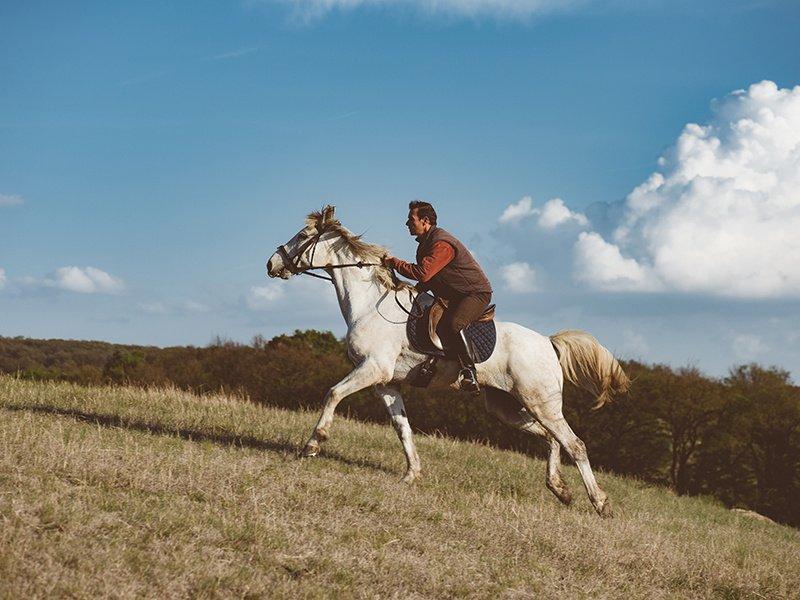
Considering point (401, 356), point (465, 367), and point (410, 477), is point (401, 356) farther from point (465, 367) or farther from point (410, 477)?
point (410, 477)

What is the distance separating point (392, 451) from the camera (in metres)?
13.1

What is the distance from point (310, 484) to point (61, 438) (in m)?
2.68

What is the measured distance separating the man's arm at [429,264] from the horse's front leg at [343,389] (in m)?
1.15

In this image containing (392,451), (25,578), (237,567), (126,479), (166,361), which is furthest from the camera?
(166,361)

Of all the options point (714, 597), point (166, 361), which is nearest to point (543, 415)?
point (714, 597)

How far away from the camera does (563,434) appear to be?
10.0 metres

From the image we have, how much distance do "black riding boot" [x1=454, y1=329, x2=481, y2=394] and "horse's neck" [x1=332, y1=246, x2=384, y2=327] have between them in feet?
3.79

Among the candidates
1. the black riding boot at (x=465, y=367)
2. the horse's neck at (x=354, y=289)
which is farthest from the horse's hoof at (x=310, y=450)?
the black riding boot at (x=465, y=367)

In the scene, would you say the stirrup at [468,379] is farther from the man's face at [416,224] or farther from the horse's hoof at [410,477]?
the man's face at [416,224]

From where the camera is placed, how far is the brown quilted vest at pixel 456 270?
A: 31.6ft

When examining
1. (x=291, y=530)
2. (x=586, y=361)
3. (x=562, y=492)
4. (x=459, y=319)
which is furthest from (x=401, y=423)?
(x=291, y=530)

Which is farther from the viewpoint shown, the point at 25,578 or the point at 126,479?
the point at 126,479

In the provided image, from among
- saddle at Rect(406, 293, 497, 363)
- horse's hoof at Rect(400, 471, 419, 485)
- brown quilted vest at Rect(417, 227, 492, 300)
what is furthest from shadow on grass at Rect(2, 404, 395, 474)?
brown quilted vest at Rect(417, 227, 492, 300)

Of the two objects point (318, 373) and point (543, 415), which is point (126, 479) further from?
point (318, 373)
